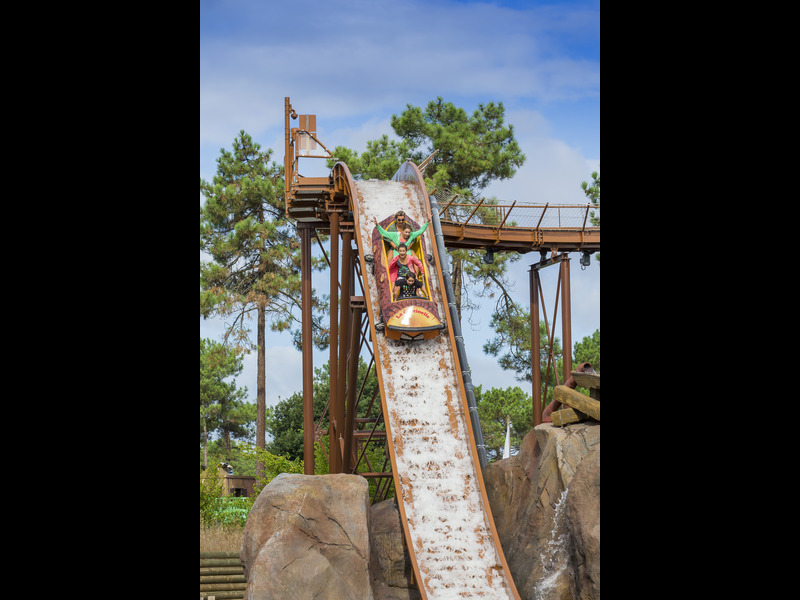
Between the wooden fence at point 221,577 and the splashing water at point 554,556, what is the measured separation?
5.22 metres

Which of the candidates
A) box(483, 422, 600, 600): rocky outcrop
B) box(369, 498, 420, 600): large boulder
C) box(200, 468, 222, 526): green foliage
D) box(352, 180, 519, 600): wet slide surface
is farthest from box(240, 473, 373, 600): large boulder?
box(200, 468, 222, 526): green foliage

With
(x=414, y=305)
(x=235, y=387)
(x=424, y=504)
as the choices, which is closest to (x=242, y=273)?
(x=235, y=387)

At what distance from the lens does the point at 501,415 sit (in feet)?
104

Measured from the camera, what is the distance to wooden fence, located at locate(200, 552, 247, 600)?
47.2 feet

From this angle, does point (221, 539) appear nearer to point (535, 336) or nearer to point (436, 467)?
point (436, 467)

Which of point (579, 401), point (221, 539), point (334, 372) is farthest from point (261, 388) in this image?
point (579, 401)

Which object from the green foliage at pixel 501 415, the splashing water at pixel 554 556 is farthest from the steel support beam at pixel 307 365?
the green foliage at pixel 501 415

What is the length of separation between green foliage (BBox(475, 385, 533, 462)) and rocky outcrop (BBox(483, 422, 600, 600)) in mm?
17701

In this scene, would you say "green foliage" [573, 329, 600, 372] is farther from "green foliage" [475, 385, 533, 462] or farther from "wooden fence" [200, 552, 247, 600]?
"wooden fence" [200, 552, 247, 600]

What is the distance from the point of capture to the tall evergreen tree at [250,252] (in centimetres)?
2838

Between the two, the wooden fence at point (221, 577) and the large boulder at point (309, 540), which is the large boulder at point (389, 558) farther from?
the wooden fence at point (221, 577)
